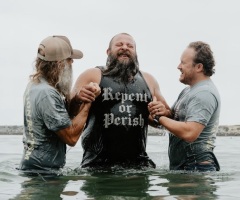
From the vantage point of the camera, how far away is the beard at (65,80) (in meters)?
7.06

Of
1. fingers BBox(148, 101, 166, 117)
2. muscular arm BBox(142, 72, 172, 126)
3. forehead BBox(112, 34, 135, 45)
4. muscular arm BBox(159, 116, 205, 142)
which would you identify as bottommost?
muscular arm BBox(159, 116, 205, 142)

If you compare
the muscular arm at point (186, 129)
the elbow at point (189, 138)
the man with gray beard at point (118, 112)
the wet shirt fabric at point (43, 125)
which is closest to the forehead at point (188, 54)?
the man with gray beard at point (118, 112)

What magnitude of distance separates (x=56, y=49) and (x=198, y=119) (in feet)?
7.59

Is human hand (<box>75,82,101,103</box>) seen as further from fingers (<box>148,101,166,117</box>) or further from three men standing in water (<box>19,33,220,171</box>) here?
fingers (<box>148,101,166,117</box>)

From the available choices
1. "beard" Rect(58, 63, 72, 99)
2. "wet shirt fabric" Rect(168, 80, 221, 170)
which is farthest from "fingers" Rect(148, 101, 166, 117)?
"beard" Rect(58, 63, 72, 99)

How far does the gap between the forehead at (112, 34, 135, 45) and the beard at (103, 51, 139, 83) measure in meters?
0.21

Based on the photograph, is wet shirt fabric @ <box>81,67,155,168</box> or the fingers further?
wet shirt fabric @ <box>81,67,155,168</box>

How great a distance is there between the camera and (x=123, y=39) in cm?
852

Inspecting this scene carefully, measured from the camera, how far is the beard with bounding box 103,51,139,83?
8.45 m

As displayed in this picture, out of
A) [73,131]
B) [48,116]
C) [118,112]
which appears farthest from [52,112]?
[118,112]

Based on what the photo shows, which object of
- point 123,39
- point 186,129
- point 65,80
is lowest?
point 186,129

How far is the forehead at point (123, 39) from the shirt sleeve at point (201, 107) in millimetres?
1548

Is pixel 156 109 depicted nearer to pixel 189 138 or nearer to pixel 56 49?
pixel 189 138

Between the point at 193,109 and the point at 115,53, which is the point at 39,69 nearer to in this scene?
the point at 115,53
